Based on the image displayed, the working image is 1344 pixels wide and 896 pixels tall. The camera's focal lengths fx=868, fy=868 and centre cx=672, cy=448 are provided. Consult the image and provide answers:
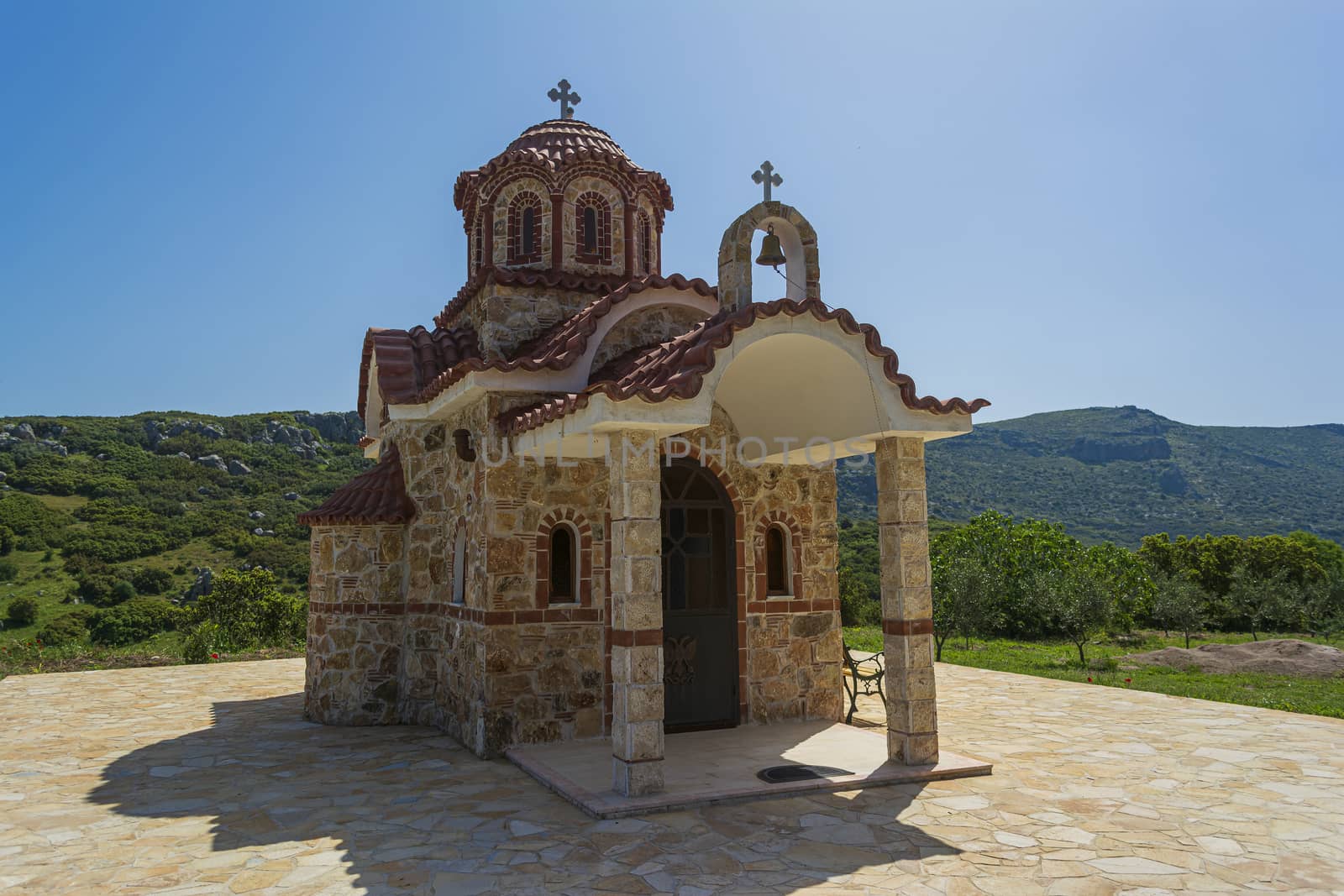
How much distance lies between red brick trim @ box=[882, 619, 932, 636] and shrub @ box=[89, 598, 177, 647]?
75.7 feet

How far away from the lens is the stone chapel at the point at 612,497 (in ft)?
22.9

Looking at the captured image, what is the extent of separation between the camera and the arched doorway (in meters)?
9.03

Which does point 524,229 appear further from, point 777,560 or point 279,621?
point 279,621

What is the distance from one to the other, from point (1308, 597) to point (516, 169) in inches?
889

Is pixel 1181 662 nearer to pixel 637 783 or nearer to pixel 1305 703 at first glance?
pixel 1305 703

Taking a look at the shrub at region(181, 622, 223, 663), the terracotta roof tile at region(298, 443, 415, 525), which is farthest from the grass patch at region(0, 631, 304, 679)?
the terracotta roof tile at region(298, 443, 415, 525)

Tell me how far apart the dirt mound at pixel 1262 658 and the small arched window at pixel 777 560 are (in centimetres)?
873

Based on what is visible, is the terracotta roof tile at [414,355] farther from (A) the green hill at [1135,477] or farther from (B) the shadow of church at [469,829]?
(A) the green hill at [1135,477]

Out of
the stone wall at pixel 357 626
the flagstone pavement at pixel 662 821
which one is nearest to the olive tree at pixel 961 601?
the flagstone pavement at pixel 662 821

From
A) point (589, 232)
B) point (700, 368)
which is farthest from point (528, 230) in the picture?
point (700, 368)

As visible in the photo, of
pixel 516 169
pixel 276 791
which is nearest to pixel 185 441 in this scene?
pixel 516 169

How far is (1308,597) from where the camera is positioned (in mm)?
22156

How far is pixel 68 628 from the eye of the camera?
24.3 m

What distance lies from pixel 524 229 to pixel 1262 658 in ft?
44.5
